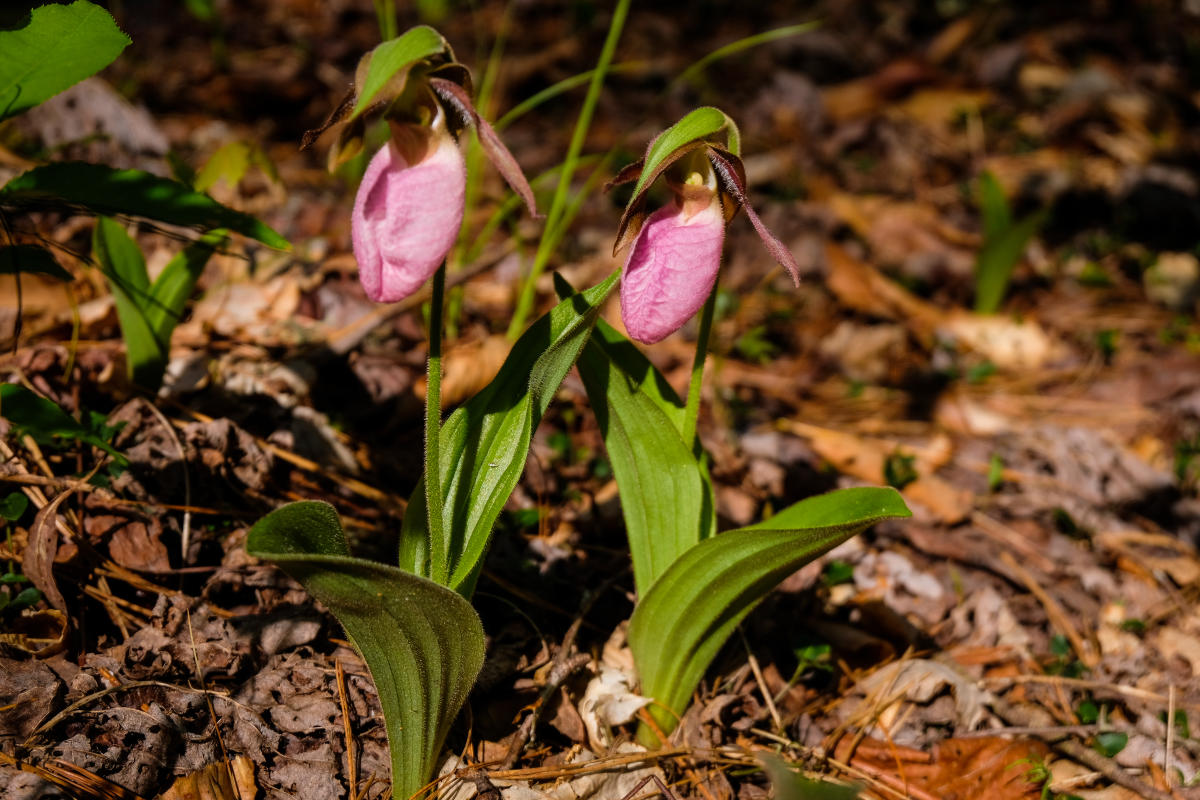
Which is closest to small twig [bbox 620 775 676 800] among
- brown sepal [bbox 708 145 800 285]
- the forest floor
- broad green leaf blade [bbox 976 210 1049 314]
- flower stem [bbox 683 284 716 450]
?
the forest floor

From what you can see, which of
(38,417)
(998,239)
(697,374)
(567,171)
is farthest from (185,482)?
(998,239)

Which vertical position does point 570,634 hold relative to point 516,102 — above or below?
below

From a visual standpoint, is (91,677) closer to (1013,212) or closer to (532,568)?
(532,568)

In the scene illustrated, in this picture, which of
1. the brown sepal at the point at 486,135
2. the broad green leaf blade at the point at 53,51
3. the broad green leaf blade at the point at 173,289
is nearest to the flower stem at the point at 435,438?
the brown sepal at the point at 486,135

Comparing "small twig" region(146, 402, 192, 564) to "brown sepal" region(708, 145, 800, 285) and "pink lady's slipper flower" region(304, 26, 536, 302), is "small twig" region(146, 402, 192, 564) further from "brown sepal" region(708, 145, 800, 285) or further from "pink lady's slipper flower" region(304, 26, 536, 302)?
"brown sepal" region(708, 145, 800, 285)

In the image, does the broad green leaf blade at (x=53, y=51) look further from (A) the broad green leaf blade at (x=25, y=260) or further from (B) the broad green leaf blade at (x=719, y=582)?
(B) the broad green leaf blade at (x=719, y=582)

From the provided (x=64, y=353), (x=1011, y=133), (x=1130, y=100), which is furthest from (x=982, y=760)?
(x=1130, y=100)

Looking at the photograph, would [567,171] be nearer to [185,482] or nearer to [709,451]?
[709,451]
